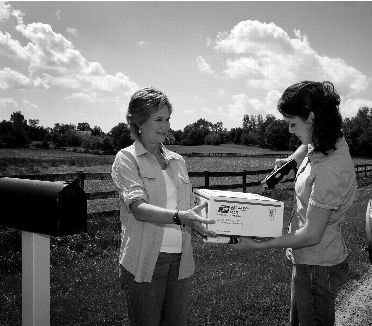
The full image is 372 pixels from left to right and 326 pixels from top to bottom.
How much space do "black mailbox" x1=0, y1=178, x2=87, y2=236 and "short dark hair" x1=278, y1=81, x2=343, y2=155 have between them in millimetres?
1406

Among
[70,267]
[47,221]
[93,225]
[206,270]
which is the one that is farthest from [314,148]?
[93,225]

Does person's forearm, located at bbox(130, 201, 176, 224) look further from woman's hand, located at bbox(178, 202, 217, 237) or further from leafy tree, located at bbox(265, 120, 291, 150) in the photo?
leafy tree, located at bbox(265, 120, 291, 150)

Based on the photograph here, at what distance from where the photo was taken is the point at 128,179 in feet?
7.73

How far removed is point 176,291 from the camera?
2.50 m

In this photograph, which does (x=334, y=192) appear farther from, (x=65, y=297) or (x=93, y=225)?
(x=93, y=225)

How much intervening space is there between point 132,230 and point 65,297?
2.79 m

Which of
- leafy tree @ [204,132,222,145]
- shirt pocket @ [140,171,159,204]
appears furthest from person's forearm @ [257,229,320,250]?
leafy tree @ [204,132,222,145]

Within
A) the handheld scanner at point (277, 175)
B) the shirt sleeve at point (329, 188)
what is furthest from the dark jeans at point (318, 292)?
the handheld scanner at point (277, 175)

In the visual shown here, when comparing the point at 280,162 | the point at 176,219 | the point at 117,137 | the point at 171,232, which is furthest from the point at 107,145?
the point at 176,219

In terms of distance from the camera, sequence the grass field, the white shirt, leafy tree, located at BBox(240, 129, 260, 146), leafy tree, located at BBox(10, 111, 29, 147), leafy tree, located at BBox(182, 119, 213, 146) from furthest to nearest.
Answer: leafy tree, located at BBox(240, 129, 260, 146)
leafy tree, located at BBox(182, 119, 213, 146)
leafy tree, located at BBox(10, 111, 29, 147)
the grass field
the white shirt

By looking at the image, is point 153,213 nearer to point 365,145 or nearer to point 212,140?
point 365,145

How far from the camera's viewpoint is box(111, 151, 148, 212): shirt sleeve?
2297 mm

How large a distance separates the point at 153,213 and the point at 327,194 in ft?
3.11

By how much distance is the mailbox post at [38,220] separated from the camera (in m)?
1.22
